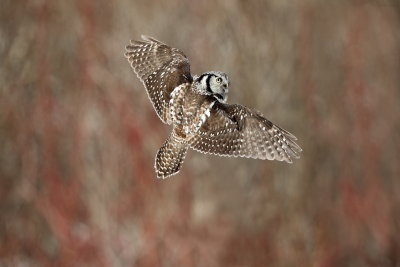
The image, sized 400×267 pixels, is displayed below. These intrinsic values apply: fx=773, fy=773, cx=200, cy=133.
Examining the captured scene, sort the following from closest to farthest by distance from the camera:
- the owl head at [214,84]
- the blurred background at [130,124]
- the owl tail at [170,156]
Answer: the owl head at [214,84] → the owl tail at [170,156] → the blurred background at [130,124]

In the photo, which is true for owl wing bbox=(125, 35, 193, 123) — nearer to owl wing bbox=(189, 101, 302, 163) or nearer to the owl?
the owl

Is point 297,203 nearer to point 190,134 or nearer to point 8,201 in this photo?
point 8,201

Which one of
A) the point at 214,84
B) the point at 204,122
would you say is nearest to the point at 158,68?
the point at 204,122

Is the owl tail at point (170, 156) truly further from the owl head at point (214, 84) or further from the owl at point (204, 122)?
the owl head at point (214, 84)

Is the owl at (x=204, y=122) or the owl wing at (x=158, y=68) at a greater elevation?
the owl wing at (x=158, y=68)

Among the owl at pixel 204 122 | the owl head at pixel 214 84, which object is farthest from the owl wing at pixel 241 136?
the owl head at pixel 214 84

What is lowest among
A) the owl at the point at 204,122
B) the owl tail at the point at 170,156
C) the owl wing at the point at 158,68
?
the owl tail at the point at 170,156

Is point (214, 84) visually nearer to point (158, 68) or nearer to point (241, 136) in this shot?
point (241, 136)

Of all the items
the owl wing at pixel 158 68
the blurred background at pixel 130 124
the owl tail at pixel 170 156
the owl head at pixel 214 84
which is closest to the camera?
the owl head at pixel 214 84
